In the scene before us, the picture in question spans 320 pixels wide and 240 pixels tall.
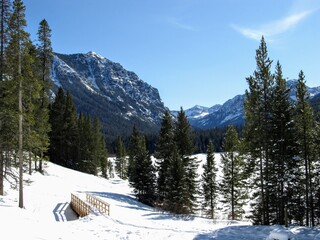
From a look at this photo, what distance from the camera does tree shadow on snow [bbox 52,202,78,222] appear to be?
26081 mm

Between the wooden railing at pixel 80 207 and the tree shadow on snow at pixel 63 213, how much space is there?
0.43 meters

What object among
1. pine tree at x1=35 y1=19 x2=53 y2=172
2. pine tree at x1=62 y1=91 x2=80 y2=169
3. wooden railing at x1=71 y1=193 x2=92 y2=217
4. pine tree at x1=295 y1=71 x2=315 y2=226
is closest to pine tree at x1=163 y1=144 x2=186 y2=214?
wooden railing at x1=71 y1=193 x2=92 y2=217

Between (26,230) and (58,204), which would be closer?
(26,230)

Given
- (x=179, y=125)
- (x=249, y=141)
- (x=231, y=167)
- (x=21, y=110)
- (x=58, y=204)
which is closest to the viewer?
(x=21, y=110)

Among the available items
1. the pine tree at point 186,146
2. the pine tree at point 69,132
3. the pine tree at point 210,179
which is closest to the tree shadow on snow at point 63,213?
the pine tree at point 186,146

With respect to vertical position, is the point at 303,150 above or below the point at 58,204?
above

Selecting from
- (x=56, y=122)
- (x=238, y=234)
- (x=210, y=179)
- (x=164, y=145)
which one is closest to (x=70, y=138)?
(x=56, y=122)

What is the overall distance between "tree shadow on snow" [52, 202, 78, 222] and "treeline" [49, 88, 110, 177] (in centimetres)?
2847

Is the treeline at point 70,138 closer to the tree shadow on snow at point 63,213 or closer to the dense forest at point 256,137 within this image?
the dense forest at point 256,137

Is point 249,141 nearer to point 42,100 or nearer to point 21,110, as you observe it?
point 21,110

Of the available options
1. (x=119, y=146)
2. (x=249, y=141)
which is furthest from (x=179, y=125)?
(x=119, y=146)

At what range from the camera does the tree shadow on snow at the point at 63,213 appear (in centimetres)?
2608

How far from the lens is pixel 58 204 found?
31.5 meters

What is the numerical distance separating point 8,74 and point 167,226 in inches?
614
